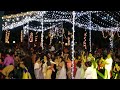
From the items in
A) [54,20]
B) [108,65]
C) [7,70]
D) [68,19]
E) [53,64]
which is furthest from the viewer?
[54,20]

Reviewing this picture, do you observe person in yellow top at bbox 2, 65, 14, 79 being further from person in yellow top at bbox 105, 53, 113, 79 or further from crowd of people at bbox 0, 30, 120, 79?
person in yellow top at bbox 105, 53, 113, 79

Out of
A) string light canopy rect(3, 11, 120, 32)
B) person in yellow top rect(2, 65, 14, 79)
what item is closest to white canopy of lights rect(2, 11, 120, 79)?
string light canopy rect(3, 11, 120, 32)

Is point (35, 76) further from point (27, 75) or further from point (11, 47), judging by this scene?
point (11, 47)

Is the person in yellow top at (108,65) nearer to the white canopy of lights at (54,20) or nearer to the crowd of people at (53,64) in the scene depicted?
the crowd of people at (53,64)

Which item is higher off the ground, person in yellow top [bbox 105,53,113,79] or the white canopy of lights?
the white canopy of lights

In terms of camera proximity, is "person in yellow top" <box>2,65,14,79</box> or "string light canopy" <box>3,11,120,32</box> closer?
"person in yellow top" <box>2,65,14,79</box>

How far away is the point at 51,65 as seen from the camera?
6.83m

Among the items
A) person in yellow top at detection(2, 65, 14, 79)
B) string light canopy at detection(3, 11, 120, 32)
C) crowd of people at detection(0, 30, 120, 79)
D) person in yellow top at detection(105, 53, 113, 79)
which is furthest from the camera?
string light canopy at detection(3, 11, 120, 32)

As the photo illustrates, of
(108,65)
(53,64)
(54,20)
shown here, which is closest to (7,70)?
(53,64)

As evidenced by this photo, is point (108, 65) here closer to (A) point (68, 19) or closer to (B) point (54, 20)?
(A) point (68, 19)

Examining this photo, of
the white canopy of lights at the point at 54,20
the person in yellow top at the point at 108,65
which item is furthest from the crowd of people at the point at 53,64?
the white canopy of lights at the point at 54,20
